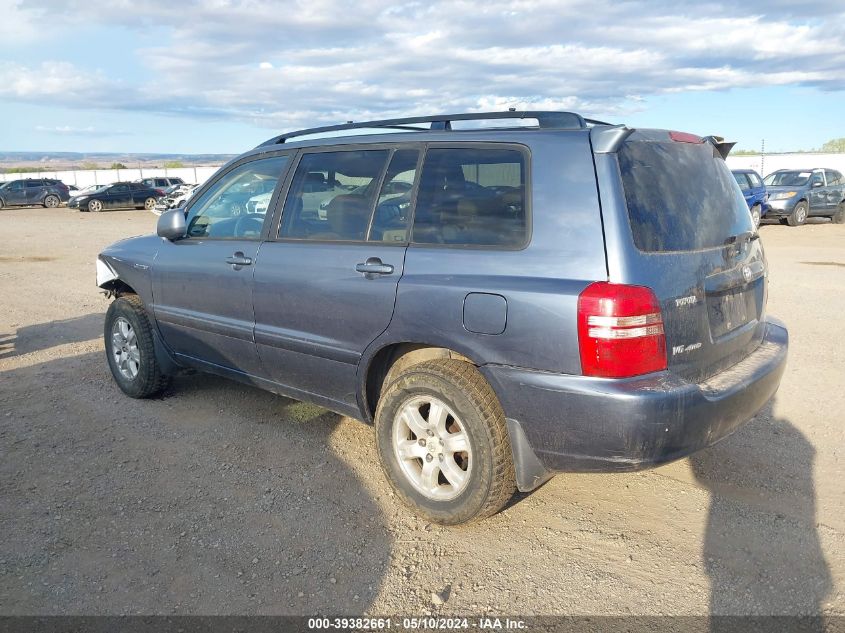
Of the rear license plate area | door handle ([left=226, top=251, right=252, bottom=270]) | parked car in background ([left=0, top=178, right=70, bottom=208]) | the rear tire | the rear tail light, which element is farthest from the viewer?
parked car in background ([left=0, top=178, right=70, bottom=208])

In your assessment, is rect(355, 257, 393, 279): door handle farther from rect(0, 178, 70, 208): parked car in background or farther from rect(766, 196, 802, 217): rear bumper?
rect(0, 178, 70, 208): parked car in background

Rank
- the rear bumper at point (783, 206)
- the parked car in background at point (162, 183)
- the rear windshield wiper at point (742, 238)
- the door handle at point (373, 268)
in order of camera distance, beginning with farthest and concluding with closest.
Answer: the parked car in background at point (162, 183)
the rear bumper at point (783, 206)
the door handle at point (373, 268)
the rear windshield wiper at point (742, 238)

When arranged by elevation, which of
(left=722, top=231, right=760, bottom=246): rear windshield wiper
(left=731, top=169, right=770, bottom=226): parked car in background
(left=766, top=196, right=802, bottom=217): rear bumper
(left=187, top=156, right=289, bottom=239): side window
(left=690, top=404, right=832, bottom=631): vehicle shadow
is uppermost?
(left=187, top=156, right=289, bottom=239): side window

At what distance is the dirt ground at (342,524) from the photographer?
2857mm

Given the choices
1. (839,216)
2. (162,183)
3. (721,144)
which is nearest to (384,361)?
(721,144)

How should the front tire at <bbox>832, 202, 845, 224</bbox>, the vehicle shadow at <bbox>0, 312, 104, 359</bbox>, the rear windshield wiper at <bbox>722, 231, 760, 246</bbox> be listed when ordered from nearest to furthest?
the rear windshield wiper at <bbox>722, 231, 760, 246</bbox> → the vehicle shadow at <bbox>0, 312, 104, 359</bbox> → the front tire at <bbox>832, 202, 845, 224</bbox>

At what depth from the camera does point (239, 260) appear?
166 inches

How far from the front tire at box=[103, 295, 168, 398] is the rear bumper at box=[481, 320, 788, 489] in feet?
9.77

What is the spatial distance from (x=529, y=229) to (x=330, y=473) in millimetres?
1865

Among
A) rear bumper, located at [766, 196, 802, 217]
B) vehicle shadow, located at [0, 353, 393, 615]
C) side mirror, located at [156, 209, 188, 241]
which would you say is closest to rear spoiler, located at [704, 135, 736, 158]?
vehicle shadow, located at [0, 353, 393, 615]

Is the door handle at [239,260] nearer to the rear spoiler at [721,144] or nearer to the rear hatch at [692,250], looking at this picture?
the rear hatch at [692,250]

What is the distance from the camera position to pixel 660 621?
105 inches

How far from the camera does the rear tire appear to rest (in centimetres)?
2000

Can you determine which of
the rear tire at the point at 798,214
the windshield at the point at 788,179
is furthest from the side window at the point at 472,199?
the windshield at the point at 788,179
